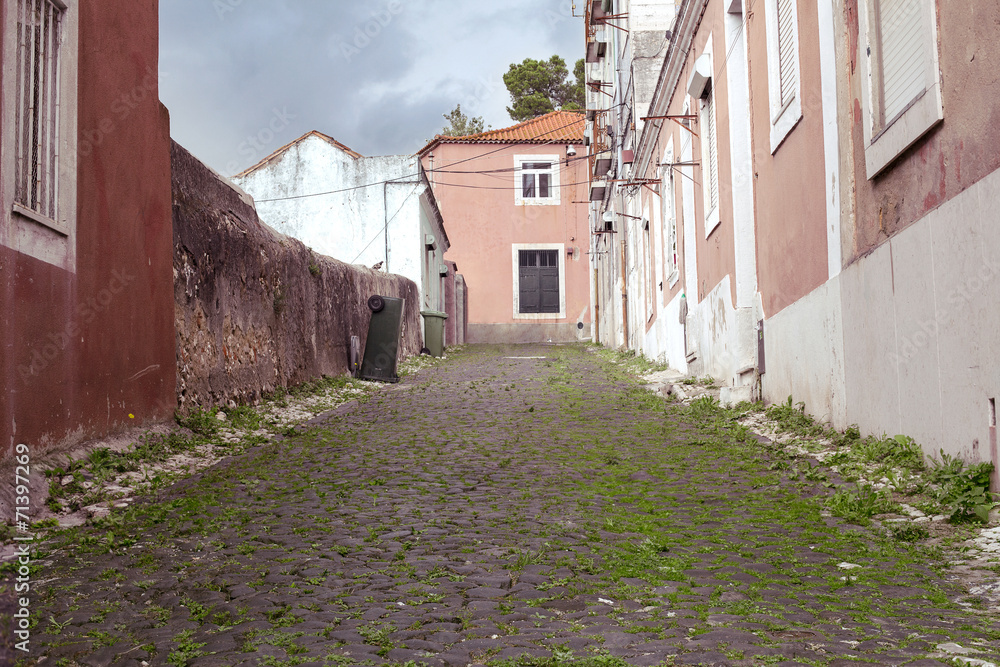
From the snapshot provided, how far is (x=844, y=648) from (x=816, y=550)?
1383 mm

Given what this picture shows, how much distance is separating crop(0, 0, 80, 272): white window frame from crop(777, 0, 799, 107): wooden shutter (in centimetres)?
571

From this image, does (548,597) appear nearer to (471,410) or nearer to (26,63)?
(26,63)

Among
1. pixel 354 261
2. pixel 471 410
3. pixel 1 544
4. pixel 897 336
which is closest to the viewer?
pixel 1 544

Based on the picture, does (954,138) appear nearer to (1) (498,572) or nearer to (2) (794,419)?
(1) (498,572)

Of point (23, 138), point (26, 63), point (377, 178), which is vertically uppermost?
point (377, 178)

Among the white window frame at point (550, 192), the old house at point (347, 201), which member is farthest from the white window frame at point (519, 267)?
the old house at point (347, 201)

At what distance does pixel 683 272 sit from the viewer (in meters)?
14.7

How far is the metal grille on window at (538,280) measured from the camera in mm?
36844

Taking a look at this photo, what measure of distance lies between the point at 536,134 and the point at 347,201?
12859 mm

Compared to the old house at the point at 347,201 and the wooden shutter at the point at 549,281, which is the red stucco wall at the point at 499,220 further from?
the old house at the point at 347,201

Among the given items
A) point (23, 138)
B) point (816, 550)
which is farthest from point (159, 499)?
point (816, 550)

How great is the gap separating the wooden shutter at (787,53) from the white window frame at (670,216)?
6.40 metres

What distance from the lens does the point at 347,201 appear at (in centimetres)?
2627

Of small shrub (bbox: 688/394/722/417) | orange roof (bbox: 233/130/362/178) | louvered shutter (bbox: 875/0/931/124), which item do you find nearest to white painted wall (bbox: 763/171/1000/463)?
louvered shutter (bbox: 875/0/931/124)
